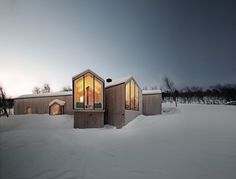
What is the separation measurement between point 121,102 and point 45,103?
1703 cm

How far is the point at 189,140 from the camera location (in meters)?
7.52

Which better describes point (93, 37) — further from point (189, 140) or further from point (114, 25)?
point (189, 140)

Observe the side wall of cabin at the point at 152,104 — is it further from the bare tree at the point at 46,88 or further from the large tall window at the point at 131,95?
the bare tree at the point at 46,88

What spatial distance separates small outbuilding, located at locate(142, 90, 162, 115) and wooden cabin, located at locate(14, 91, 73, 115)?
34.2 ft

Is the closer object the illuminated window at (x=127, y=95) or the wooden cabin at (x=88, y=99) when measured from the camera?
the illuminated window at (x=127, y=95)

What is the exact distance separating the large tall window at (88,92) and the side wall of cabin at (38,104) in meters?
9.98

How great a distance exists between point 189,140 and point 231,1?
260 inches

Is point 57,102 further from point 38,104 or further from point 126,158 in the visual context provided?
point 126,158

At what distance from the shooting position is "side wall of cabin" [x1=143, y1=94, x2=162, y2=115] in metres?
24.3

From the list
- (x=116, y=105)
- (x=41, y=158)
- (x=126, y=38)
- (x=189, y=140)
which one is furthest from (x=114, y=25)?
(x=41, y=158)

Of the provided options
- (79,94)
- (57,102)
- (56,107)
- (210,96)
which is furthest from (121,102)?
(210,96)

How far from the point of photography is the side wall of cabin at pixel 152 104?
2428cm

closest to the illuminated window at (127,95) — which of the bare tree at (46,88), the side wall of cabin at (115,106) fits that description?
the side wall of cabin at (115,106)

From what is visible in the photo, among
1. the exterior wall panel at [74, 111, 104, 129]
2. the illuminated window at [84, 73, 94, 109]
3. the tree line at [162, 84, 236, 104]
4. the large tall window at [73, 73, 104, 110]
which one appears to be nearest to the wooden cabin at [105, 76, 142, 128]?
the large tall window at [73, 73, 104, 110]
